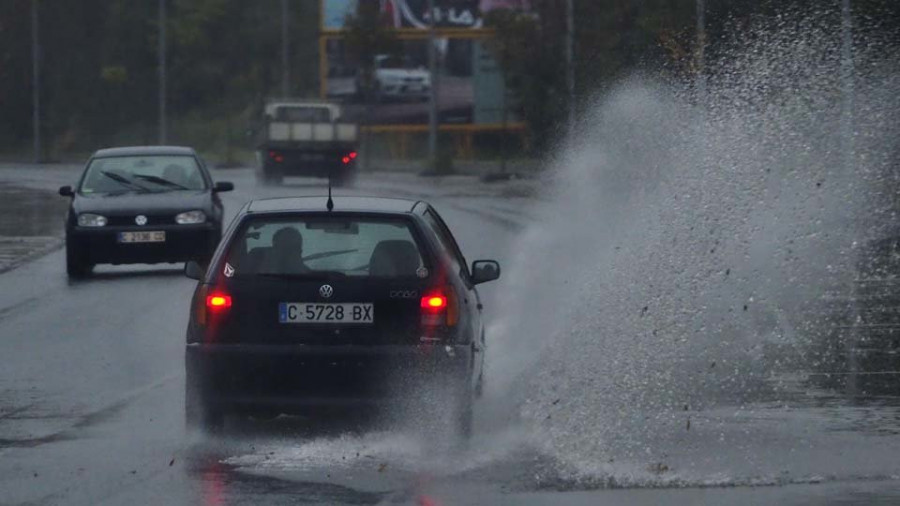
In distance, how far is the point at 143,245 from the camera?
20.3m

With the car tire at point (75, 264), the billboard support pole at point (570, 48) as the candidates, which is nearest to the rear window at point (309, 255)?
the car tire at point (75, 264)

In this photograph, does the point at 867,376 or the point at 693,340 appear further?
the point at 693,340

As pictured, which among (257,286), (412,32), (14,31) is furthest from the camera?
(14,31)

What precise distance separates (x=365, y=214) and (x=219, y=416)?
128cm

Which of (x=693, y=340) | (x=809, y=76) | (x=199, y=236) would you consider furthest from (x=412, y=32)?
(x=693, y=340)

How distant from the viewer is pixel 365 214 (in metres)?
9.39

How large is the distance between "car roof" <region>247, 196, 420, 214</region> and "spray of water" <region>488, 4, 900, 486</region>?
4.67ft

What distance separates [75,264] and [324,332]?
1176 centimetres

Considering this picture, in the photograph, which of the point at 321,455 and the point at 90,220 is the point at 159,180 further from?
the point at 321,455

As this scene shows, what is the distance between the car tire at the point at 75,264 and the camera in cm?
2023

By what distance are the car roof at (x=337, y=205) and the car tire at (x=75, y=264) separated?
10.6m

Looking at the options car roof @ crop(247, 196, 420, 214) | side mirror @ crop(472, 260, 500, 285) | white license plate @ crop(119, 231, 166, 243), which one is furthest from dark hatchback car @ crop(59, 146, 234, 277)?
car roof @ crop(247, 196, 420, 214)

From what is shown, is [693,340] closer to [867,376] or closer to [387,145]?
[867,376]

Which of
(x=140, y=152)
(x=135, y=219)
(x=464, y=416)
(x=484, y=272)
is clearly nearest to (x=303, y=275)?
(x=464, y=416)
